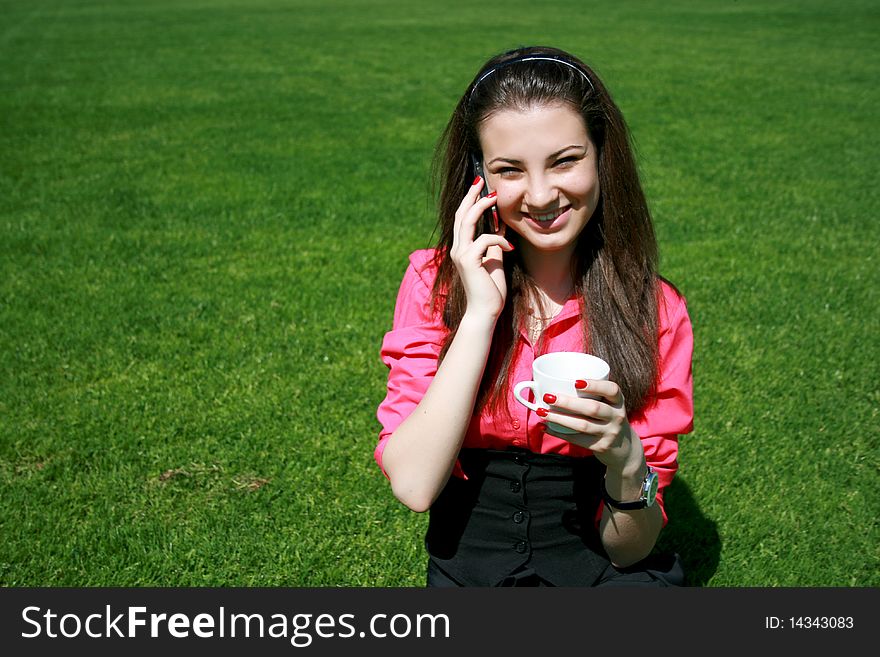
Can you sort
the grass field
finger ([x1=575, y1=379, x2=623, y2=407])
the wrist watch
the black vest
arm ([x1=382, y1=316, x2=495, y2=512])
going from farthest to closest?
the grass field
the black vest
the wrist watch
arm ([x1=382, y1=316, x2=495, y2=512])
finger ([x1=575, y1=379, x2=623, y2=407])

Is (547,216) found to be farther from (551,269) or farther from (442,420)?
(442,420)

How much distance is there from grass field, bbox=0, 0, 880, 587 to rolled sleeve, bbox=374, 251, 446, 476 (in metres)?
1.40

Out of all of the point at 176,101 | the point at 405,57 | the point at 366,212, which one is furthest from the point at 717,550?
the point at 405,57

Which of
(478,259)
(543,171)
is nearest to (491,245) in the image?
(478,259)

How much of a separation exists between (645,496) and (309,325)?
12.4 ft

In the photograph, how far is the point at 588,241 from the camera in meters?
2.70

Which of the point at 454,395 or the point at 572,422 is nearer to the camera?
the point at 572,422

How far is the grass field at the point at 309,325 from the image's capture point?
396 cm

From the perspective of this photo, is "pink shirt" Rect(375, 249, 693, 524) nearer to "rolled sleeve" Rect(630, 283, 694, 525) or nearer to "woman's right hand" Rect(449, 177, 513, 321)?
"rolled sleeve" Rect(630, 283, 694, 525)

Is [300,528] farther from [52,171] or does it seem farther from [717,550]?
[52,171]

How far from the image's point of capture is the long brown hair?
248cm

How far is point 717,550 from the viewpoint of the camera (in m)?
3.90

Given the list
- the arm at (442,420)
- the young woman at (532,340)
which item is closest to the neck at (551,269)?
the young woman at (532,340)

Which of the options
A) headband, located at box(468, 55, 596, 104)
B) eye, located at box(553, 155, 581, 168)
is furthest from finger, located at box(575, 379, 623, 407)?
headband, located at box(468, 55, 596, 104)
